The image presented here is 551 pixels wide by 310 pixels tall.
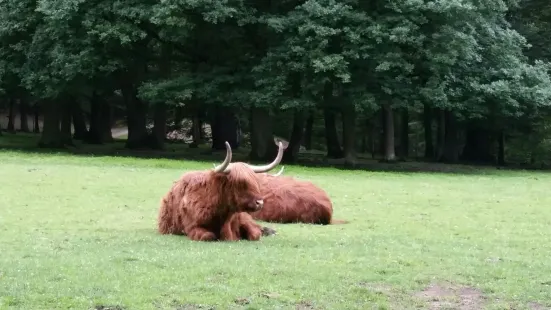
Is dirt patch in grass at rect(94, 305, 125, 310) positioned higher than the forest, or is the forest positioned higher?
the forest

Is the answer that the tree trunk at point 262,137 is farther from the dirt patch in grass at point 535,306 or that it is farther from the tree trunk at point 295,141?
the dirt patch in grass at point 535,306

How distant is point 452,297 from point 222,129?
37.2 m

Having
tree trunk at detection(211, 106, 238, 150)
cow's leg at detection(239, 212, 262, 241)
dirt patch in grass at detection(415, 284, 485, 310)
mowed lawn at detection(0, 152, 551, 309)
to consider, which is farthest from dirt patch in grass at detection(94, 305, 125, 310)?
tree trunk at detection(211, 106, 238, 150)

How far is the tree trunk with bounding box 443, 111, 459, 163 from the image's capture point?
4009 centimetres

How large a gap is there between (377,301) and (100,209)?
8.01 meters

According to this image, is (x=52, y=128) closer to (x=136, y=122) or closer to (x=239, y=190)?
(x=136, y=122)

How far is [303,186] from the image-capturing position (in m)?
13.6

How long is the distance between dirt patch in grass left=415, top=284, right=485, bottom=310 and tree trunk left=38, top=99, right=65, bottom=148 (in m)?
31.3

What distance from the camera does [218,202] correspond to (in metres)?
10.5

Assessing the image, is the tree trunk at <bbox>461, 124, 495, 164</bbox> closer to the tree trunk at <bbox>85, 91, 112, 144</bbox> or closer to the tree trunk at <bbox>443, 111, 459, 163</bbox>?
the tree trunk at <bbox>443, 111, 459, 163</bbox>

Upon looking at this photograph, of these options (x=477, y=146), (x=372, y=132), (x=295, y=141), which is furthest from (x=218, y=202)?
(x=372, y=132)

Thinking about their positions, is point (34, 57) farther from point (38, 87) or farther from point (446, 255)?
point (446, 255)

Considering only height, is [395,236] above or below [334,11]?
below

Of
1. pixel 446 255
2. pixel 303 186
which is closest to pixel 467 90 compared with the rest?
pixel 303 186
